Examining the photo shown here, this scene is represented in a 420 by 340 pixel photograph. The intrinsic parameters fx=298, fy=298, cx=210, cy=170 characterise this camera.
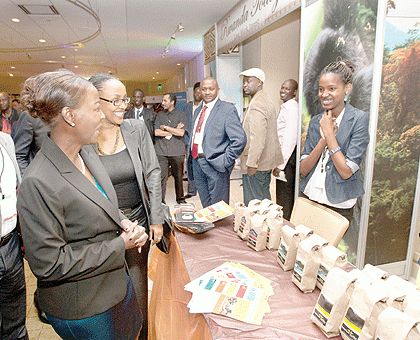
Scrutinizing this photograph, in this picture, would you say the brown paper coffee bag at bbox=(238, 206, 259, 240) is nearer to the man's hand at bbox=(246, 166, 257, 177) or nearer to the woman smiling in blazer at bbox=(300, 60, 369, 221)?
the woman smiling in blazer at bbox=(300, 60, 369, 221)

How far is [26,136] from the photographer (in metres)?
2.09

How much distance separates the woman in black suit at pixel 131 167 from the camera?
163 centimetres

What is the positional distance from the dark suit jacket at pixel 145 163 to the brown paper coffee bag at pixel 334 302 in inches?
40.3

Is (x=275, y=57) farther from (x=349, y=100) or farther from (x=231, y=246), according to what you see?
(x=231, y=246)

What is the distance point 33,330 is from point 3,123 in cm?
429

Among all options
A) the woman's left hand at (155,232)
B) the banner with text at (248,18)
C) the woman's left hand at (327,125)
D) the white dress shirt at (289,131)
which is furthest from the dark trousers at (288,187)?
the woman's left hand at (155,232)

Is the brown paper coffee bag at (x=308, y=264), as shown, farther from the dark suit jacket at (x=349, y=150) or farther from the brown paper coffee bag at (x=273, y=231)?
the dark suit jacket at (x=349, y=150)

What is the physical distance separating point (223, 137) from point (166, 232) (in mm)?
1327

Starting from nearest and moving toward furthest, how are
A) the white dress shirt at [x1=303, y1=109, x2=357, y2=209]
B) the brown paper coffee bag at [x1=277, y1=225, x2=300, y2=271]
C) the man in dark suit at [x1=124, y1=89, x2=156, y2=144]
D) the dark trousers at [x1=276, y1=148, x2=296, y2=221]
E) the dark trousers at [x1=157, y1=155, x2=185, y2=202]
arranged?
the brown paper coffee bag at [x1=277, y1=225, x2=300, y2=271], the white dress shirt at [x1=303, y1=109, x2=357, y2=209], the dark trousers at [x1=276, y1=148, x2=296, y2=221], the dark trousers at [x1=157, y1=155, x2=185, y2=202], the man in dark suit at [x1=124, y1=89, x2=156, y2=144]

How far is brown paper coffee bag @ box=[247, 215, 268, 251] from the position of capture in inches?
59.1

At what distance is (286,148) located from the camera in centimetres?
335

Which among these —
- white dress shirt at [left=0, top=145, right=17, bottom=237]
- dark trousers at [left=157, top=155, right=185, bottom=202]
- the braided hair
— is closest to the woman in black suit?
white dress shirt at [left=0, top=145, right=17, bottom=237]

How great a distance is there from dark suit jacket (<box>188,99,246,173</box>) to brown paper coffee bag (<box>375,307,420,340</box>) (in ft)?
6.88

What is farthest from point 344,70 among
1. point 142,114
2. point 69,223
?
point 142,114
